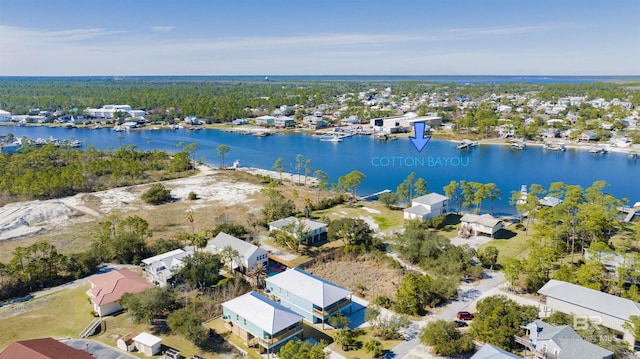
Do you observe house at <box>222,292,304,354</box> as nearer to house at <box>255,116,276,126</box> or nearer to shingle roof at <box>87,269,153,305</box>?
shingle roof at <box>87,269,153,305</box>

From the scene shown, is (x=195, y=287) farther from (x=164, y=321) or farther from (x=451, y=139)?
(x=451, y=139)

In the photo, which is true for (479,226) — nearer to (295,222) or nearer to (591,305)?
(591,305)

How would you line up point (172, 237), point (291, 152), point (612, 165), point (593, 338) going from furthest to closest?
point (291, 152)
point (612, 165)
point (172, 237)
point (593, 338)

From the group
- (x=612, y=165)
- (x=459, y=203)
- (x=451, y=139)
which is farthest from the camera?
(x=451, y=139)

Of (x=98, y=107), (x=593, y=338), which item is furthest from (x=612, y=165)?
(x=98, y=107)

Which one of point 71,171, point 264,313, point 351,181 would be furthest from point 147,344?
point 71,171

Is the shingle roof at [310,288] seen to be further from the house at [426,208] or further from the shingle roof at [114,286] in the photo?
the house at [426,208]
